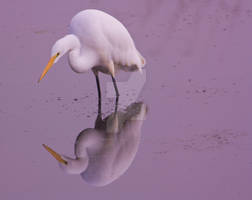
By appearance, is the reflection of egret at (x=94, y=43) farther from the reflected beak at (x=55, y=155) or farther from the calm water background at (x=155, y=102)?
the reflected beak at (x=55, y=155)

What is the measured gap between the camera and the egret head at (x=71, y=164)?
4.73 m

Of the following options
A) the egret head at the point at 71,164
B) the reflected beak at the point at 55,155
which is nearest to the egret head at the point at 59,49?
the reflected beak at the point at 55,155

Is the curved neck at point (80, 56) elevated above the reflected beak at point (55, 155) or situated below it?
above

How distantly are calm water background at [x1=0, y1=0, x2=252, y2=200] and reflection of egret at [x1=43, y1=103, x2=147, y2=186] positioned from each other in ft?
0.23

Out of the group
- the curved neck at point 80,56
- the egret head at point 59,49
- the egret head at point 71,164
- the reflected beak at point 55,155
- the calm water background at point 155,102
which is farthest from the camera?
the curved neck at point 80,56

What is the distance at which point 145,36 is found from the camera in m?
7.86

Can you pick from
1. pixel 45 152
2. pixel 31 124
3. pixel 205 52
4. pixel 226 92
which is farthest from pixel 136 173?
pixel 205 52

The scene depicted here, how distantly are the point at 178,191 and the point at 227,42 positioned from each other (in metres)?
3.52

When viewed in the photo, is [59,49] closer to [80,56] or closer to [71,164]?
[80,56]

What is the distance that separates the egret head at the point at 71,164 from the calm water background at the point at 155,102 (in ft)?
0.18

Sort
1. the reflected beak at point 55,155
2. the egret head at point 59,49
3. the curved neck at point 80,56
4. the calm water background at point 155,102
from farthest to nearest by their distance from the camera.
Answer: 1. the curved neck at point 80,56
2. the egret head at point 59,49
3. the reflected beak at point 55,155
4. the calm water background at point 155,102

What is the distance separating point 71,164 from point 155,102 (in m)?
1.43

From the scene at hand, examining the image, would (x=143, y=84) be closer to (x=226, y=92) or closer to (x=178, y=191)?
(x=226, y=92)

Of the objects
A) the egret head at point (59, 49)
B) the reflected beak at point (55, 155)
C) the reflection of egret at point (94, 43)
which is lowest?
the reflected beak at point (55, 155)
